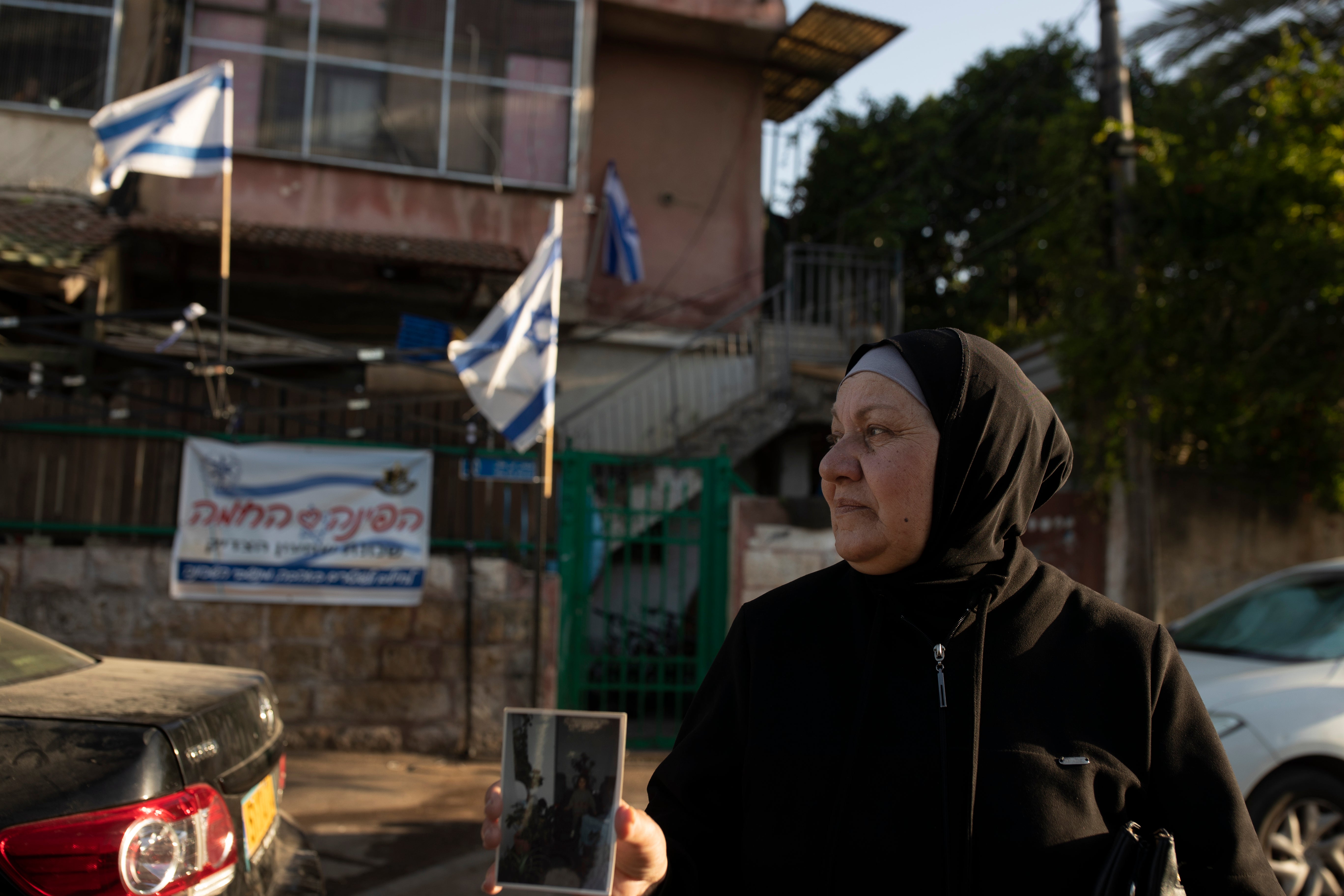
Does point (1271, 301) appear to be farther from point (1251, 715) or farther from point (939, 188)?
point (939, 188)

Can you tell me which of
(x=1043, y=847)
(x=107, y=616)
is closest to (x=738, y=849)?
(x=1043, y=847)

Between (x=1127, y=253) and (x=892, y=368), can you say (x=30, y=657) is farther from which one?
(x=1127, y=253)

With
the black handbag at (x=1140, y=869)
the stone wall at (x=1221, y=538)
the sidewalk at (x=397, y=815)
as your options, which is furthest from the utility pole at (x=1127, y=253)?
the black handbag at (x=1140, y=869)

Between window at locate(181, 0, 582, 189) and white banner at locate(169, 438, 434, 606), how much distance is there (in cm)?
522

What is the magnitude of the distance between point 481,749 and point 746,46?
31.9 feet

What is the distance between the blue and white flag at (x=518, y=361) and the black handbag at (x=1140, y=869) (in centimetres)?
475

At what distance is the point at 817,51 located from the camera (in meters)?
13.1

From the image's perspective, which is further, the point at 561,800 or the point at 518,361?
the point at 518,361

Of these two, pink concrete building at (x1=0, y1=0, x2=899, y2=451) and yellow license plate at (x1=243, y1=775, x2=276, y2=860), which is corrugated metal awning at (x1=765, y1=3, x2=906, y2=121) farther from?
yellow license plate at (x1=243, y1=775, x2=276, y2=860)

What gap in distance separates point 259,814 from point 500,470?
4125 millimetres

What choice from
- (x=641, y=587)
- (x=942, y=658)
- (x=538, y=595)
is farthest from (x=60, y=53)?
(x=942, y=658)

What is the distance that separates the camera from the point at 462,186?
35.9 feet

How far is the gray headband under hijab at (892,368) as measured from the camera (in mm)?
1645

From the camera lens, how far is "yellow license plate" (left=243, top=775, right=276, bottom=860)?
271cm
